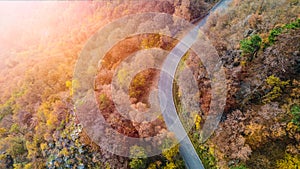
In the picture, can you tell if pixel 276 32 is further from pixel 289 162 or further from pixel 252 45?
pixel 289 162

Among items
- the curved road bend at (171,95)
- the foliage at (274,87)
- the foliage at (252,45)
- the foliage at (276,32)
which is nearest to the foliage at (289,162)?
the foliage at (274,87)

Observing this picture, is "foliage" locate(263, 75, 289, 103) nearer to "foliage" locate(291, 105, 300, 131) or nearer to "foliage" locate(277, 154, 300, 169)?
"foliage" locate(291, 105, 300, 131)

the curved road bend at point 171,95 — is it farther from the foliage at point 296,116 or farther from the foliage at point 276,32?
the foliage at point 276,32

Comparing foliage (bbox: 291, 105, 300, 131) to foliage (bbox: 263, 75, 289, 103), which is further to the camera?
foliage (bbox: 263, 75, 289, 103)

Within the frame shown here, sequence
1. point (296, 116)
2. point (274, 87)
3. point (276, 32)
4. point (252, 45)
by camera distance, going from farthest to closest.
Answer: point (252, 45) < point (276, 32) < point (274, 87) < point (296, 116)

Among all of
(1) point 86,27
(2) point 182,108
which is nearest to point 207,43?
(2) point 182,108

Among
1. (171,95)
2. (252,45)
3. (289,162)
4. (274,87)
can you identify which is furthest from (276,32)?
(171,95)

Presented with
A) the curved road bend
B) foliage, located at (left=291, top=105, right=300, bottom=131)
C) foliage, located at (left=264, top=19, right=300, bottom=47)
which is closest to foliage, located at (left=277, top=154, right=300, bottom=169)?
foliage, located at (left=291, top=105, right=300, bottom=131)

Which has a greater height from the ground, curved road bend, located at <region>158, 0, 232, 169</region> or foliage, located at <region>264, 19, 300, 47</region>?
foliage, located at <region>264, 19, 300, 47</region>
